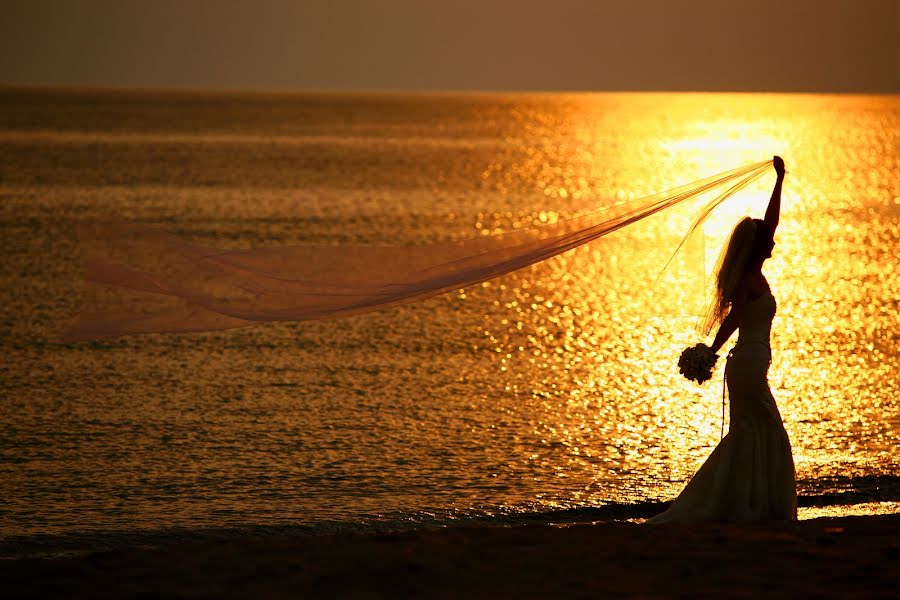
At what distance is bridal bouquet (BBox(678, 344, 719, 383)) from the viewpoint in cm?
883

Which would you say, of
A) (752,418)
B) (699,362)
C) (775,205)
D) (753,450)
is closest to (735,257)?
(775,205)

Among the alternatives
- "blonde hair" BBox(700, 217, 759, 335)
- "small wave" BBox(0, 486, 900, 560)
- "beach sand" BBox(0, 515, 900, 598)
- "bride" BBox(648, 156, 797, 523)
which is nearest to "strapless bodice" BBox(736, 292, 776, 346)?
"bride" BBox(648, 156, 797, 523)

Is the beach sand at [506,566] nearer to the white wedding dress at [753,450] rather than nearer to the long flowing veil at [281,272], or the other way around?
the white wedding dress at [753,450]

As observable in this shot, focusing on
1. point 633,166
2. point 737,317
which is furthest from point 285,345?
point 633,166

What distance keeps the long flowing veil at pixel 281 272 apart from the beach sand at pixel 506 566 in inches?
81.0

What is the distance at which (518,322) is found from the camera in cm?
1994

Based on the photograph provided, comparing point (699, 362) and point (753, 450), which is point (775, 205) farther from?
point (753, 450)

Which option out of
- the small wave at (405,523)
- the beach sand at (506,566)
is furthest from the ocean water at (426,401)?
the beach sand at (506,566)

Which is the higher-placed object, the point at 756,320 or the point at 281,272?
the point at 281,272

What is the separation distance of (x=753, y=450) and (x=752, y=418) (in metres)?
0.21

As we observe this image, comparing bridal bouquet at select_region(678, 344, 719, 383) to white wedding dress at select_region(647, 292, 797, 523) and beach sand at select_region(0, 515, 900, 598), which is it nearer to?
white wedding dress at select_region(647, 292, 797, 523)

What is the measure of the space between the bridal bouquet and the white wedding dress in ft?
0.72

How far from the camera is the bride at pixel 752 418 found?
8.59 metres

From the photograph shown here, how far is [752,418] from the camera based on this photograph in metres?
8.62
